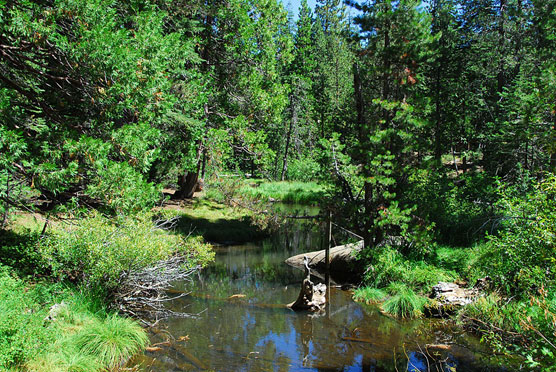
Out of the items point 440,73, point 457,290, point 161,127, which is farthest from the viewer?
point 440,73

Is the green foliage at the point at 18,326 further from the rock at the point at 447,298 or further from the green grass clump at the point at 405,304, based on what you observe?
the rock at the point at 447,298

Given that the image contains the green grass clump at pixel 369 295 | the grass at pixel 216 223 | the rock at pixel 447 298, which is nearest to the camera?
the rock at pixel 447 298

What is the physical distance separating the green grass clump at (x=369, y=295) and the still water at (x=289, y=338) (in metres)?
0.29

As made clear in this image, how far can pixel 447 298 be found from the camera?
10.4 metres

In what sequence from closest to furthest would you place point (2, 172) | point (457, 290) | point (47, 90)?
point (2, 172), point (47, 90), point (457, 290)

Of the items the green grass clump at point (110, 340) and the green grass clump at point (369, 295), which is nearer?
the green grass clump at point (110, 340)

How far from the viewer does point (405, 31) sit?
41.7 ft

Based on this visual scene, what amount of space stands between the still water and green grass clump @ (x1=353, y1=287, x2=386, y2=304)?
0.29 m

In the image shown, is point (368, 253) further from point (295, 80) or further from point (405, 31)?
point (295, 80)

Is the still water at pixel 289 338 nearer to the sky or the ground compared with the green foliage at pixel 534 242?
nearer to the ground

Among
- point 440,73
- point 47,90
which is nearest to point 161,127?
point 47,90

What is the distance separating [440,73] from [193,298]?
2121 centimetres

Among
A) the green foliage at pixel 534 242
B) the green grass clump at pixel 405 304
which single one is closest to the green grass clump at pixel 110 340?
the green grass clump at pixel 405 304

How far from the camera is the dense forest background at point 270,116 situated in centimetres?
803
